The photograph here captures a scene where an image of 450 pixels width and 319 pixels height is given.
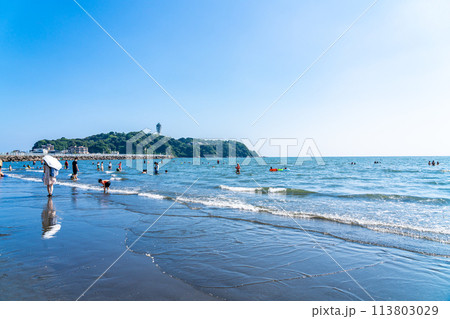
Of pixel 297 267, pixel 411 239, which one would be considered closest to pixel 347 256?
pixel 297 267

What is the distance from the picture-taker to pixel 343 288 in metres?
4.36

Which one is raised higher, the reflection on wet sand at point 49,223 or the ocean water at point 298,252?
the reflection on wet sand at point 49,223

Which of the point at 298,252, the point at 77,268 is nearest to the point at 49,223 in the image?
the point at 77,268

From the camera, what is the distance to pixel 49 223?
27.5 feet

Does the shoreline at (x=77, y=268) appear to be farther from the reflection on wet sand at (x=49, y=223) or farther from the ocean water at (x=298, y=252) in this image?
the ocean water at (x=298, y=252)

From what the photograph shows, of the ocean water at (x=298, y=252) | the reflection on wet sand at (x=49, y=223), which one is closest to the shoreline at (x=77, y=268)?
the reflection on wet sand at (x=49, y=223)

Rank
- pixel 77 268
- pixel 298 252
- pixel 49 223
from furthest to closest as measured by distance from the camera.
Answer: pixel 49 223 < pixel 298 252 < pixel 77 268

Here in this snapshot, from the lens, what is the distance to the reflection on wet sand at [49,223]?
7141 mm

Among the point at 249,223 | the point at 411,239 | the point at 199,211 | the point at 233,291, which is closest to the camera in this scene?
the point at 233,291

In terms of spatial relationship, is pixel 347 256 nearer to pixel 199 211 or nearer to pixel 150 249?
pixel 150 249

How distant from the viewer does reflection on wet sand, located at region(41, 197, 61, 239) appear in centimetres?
714

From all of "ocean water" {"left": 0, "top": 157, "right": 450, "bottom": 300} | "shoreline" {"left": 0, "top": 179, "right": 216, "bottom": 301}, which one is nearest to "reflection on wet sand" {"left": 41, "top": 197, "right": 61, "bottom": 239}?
"shoreline" {"left": 0, "top": 179, "right": 216, "bottom": 301}

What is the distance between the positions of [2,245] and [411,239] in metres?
10.8

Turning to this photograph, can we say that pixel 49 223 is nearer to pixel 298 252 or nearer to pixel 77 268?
pixel 77 268
